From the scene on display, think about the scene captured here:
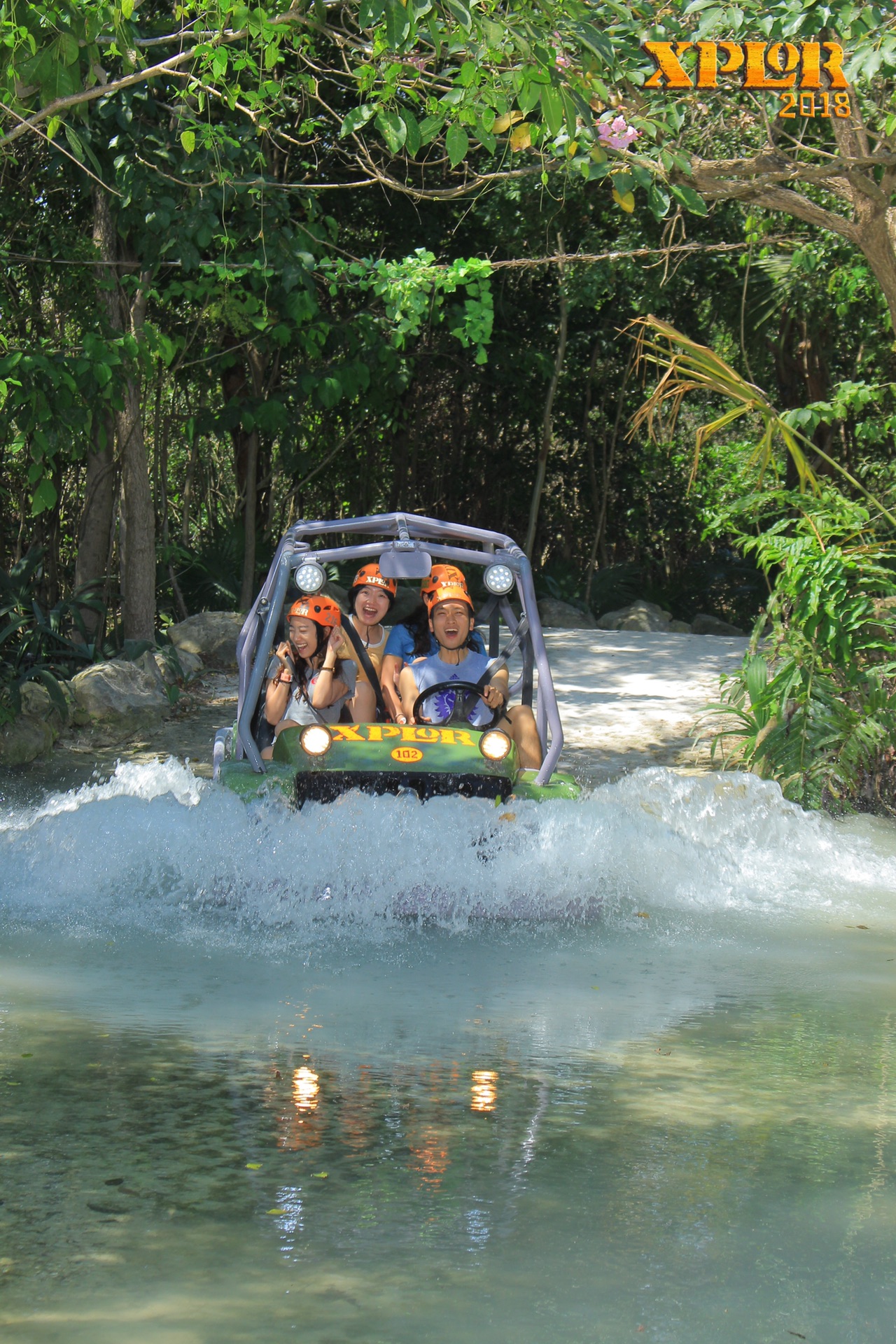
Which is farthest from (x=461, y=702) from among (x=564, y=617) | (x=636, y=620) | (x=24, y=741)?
(x=636, y=620)

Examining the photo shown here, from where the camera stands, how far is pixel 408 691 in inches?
279

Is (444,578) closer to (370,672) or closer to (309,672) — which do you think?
(370,672)

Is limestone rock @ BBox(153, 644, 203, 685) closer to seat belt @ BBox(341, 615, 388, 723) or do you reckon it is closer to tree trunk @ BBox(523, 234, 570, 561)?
seat belt @ BBox(341, 615, 388, 723)

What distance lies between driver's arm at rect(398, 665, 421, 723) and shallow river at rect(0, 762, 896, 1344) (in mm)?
1091

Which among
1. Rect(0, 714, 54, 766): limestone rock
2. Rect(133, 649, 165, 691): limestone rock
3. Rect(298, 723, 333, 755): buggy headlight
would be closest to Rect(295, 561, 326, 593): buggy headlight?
Rect(298, 723, 333, 755): buggy headlight

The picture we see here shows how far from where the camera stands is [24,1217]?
3.07 m

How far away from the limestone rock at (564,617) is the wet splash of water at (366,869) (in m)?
9.47

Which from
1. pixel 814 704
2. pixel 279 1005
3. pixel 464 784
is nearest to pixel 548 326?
pixel 814 704

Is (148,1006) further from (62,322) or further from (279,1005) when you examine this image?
(62,322)

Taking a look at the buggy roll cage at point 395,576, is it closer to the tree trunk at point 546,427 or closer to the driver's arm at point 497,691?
the driver's arm at point 497,691

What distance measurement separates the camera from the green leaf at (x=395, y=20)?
18.0ft

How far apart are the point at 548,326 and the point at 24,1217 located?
14915 millimetres

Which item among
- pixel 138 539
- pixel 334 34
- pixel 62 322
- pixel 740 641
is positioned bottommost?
pixel 740 641

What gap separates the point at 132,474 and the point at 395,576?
5944mm
